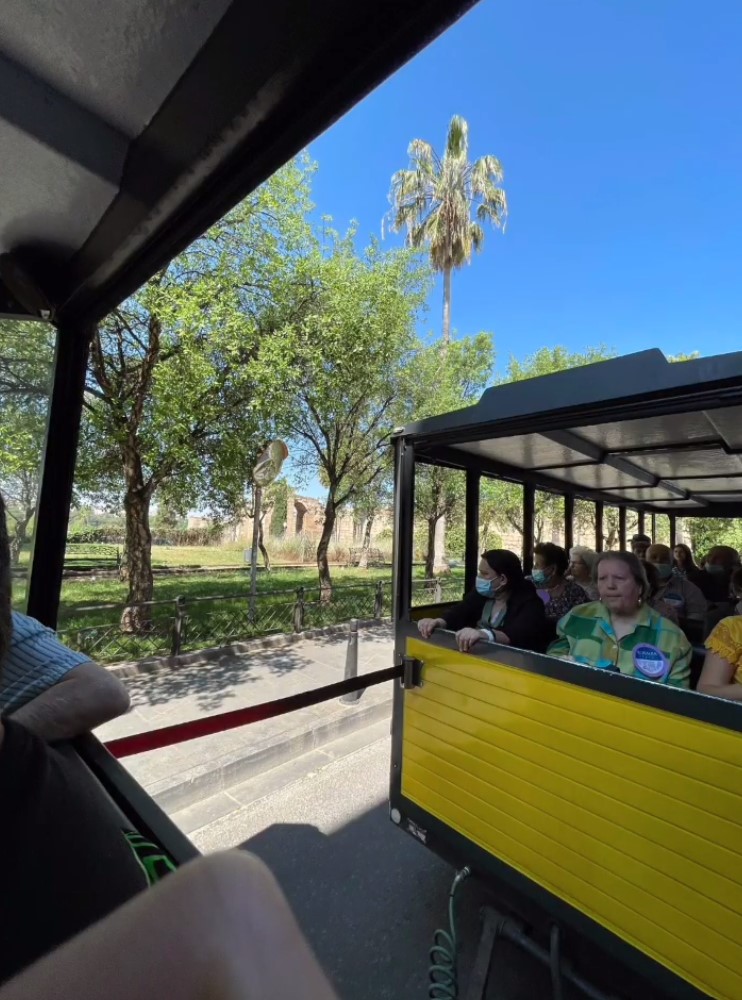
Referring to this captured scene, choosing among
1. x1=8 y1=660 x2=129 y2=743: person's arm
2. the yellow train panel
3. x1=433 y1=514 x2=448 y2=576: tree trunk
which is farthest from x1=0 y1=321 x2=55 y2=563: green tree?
x1=433 y1=514 x2=448 y2=576: tree trunk

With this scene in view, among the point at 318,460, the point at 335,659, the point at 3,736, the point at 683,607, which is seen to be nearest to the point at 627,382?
the point at 3,736

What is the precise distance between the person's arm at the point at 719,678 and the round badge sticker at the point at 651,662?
14cm

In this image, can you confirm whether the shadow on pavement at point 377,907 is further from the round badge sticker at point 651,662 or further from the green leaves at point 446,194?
the green leaves at point 446,194

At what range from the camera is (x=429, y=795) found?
8.34 feet

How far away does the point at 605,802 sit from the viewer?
180cm

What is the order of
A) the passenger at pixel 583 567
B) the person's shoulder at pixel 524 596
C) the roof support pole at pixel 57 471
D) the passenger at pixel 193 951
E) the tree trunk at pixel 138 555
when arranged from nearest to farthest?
1. the passenger at pixel 193 951
2. the roof support pole at pixel 57 471
3. the person's shoulder at pixel 524 596
4. the passenger at pixel 583 567
5. the tree trunk at pixel 138 555

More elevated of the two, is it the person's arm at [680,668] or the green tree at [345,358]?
the green tree at [345,358]

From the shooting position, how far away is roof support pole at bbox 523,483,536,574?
4.36m

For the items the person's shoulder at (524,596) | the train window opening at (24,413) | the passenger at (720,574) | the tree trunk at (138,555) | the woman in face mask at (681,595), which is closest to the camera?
the train window opening at (24,413)

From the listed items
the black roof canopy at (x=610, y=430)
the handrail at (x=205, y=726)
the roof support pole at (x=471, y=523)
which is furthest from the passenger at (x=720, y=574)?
the handrail at (x=205, y=726)

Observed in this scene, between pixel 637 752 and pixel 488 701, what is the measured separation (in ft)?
→ 2.17

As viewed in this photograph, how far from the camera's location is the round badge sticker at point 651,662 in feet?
6.65

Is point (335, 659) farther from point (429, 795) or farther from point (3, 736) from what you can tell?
point (3, 736)

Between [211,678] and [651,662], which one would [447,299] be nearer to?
[211,678]
